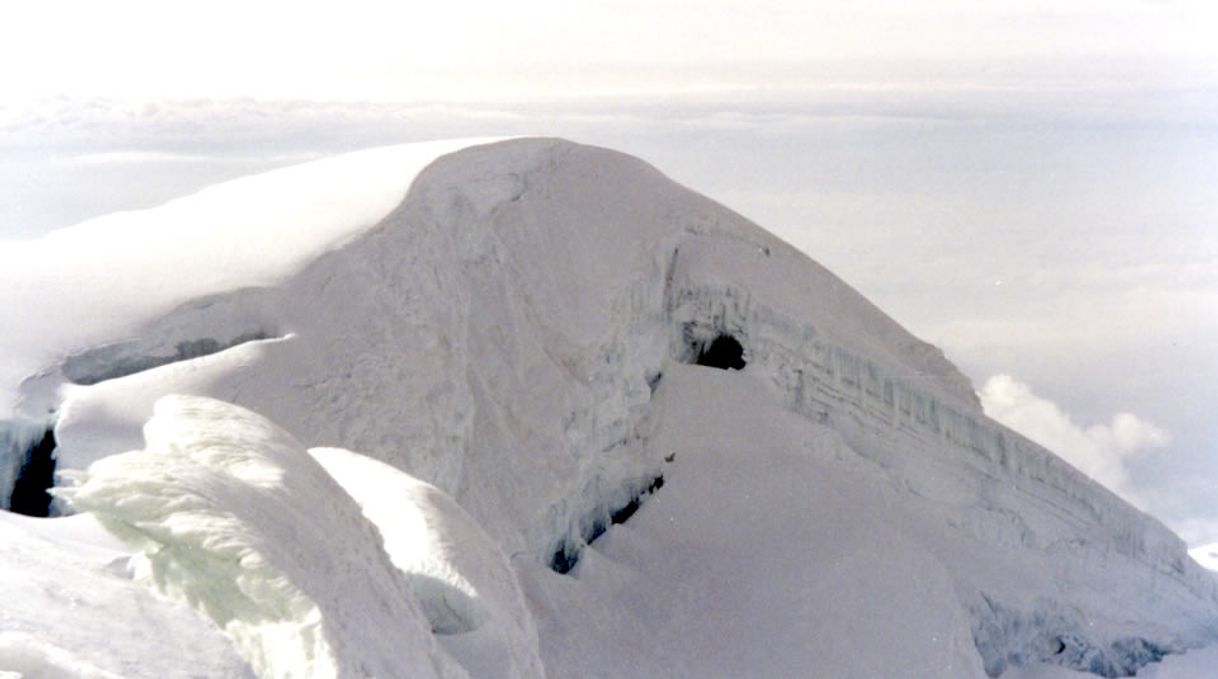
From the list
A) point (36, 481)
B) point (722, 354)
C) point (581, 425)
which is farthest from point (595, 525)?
point (36, 481)

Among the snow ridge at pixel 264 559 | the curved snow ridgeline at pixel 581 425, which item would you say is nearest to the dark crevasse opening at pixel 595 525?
the curved snow ridgeline at pixel 581 425

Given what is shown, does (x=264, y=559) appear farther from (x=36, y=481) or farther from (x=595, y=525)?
(x=595, y=525)

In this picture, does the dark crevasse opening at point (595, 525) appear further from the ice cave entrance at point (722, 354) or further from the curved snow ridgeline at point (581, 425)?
the ice cave entrance at point (722, 354)

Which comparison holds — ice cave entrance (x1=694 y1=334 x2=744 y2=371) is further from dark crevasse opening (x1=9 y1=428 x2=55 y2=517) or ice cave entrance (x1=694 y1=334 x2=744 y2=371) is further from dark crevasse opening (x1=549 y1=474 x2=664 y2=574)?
dark crevasse opening (x1=9 y1=428 x2=55 y2=517)

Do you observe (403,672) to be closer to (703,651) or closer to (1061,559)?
(703,651)

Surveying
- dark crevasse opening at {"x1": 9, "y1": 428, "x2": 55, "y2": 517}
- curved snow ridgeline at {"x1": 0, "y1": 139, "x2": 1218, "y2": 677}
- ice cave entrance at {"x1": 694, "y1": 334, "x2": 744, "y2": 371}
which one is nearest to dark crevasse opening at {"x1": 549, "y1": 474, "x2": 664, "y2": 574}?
curved snow ridgeline at {"x1": 0, "y1": 139, "x2": 1218, "y2": 677}

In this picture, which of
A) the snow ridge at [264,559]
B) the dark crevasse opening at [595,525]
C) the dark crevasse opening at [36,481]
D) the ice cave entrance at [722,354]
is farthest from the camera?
the ice cave entrance at [722,354]
